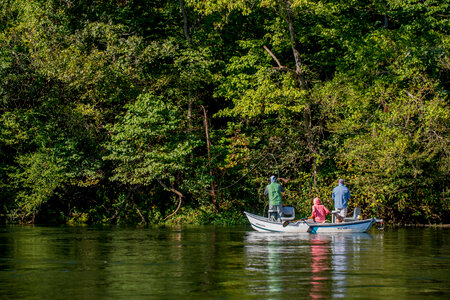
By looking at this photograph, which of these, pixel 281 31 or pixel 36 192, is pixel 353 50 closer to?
pixel 281 31

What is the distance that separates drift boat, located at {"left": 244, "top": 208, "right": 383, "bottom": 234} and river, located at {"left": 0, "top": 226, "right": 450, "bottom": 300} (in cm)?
413

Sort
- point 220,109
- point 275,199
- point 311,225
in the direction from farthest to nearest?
point 220,109
point 275,199
point 311,225

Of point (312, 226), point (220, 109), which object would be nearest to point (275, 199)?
point (312, 226)

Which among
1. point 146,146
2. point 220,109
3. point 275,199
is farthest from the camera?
point 220,109

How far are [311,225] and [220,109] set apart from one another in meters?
14.2

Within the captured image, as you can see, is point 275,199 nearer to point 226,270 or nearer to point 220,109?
point 220,109

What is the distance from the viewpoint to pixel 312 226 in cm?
2442

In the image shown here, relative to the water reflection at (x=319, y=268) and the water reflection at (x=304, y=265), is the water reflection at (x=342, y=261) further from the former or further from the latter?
the water reflection at (x=319, y=268)

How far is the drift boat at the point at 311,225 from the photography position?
24.1 meters

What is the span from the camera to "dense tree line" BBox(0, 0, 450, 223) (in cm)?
3095

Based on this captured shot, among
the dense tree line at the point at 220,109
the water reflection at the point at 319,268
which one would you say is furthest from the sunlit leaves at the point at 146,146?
the water reflection at the point at 319,268

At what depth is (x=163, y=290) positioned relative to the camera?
9.74 metres

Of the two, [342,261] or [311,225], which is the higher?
[311,225]

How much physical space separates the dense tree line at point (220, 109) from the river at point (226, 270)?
12.2 m
